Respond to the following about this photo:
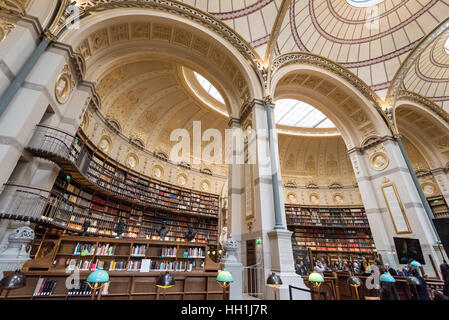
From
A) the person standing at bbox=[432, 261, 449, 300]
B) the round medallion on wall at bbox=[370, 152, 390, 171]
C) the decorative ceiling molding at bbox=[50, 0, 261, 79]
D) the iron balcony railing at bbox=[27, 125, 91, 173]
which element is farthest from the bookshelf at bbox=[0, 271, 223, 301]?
the round medallion on wall at bbox=[370, 152, 390, 171]

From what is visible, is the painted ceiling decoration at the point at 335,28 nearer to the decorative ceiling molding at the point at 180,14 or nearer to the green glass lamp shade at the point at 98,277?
the decorative ceiling molding at the point at 180,14

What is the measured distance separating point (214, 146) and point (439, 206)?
47.4 ft

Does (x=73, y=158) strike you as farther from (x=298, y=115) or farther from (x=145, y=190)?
(x=298, y=115)

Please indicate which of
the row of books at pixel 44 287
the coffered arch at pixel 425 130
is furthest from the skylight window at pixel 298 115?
the row of books at pixel 44 287

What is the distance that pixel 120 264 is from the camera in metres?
4.84

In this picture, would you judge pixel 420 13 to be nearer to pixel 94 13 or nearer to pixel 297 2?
pixel 297 2

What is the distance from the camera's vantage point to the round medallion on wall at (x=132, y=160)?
10.2 meters

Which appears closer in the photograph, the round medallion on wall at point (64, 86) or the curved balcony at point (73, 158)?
the curved balcony at point (73, 158)

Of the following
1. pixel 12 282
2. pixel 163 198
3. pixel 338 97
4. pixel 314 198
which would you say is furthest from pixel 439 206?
pixel 12 282

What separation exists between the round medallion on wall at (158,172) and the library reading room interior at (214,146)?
1.06 ft

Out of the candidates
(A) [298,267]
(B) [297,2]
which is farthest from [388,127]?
(A) [298,267]

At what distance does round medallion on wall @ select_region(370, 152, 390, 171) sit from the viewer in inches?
341

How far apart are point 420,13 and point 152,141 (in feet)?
48.9

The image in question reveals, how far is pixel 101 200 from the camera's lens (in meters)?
8.28
